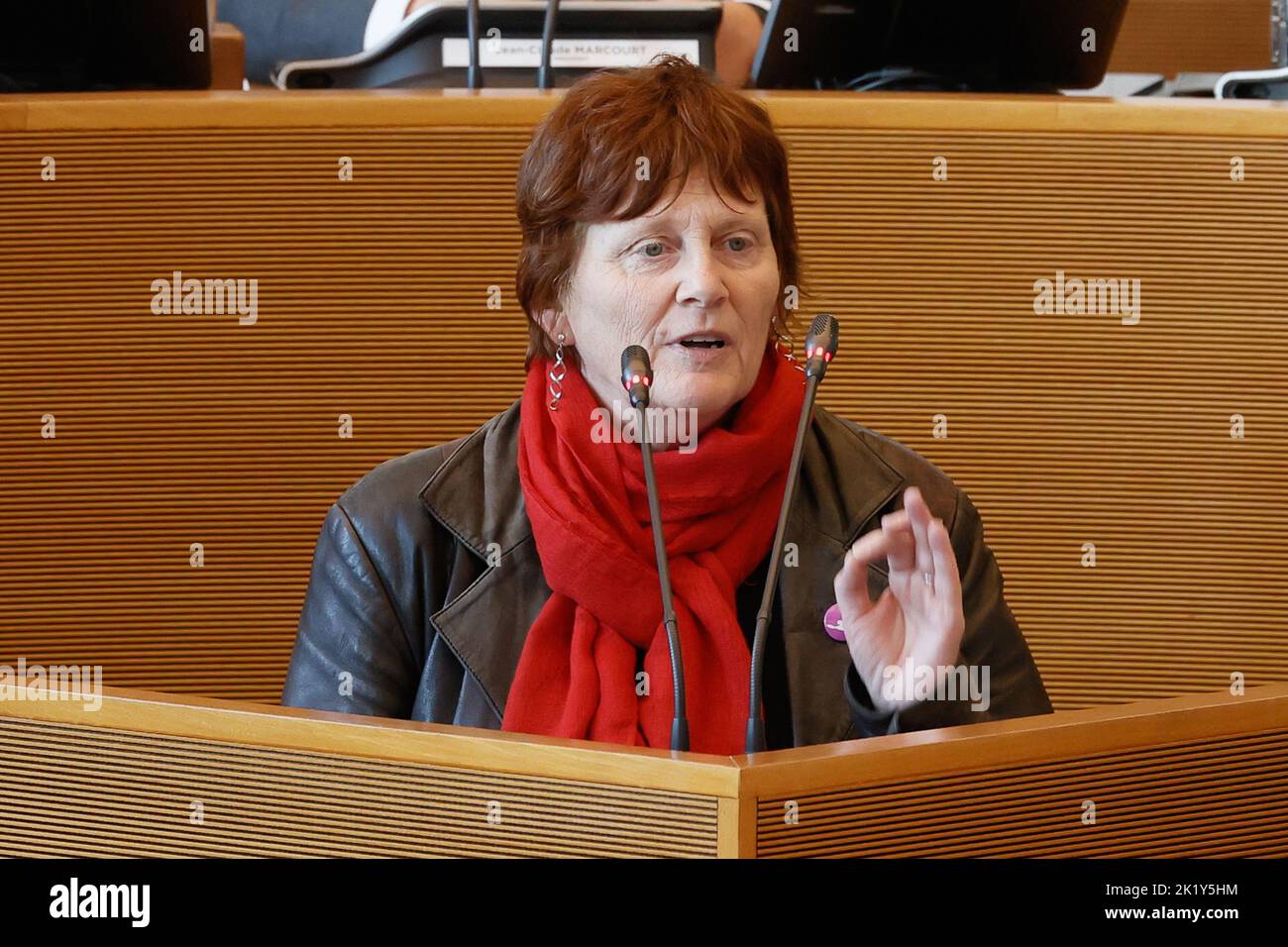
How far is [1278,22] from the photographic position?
11.0 feet

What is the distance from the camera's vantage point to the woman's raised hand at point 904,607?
1556 mm

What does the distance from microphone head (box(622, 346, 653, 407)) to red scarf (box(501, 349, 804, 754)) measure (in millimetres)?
278

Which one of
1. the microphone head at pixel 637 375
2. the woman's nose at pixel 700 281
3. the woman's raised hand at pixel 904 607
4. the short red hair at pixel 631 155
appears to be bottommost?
the woman's raised hand at pixel 904 607

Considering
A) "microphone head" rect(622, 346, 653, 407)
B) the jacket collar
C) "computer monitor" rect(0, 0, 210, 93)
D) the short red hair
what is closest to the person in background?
"computer monitor" rect(0, 0, 210, 93)

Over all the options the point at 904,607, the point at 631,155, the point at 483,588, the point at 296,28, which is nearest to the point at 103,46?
the point at 296,28

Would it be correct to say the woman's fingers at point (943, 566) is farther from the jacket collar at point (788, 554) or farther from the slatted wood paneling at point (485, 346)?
the slatted wood paneling at point (485, 346)

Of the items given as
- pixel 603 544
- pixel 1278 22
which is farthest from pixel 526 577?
pixel 1278 22

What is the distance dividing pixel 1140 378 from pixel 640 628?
1.06 metres

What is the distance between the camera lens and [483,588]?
1.93m

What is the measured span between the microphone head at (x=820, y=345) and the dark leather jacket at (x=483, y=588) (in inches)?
13.5

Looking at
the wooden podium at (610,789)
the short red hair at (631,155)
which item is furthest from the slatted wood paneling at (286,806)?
the short red hair at (631,155)

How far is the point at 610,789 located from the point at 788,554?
865 millimetres
